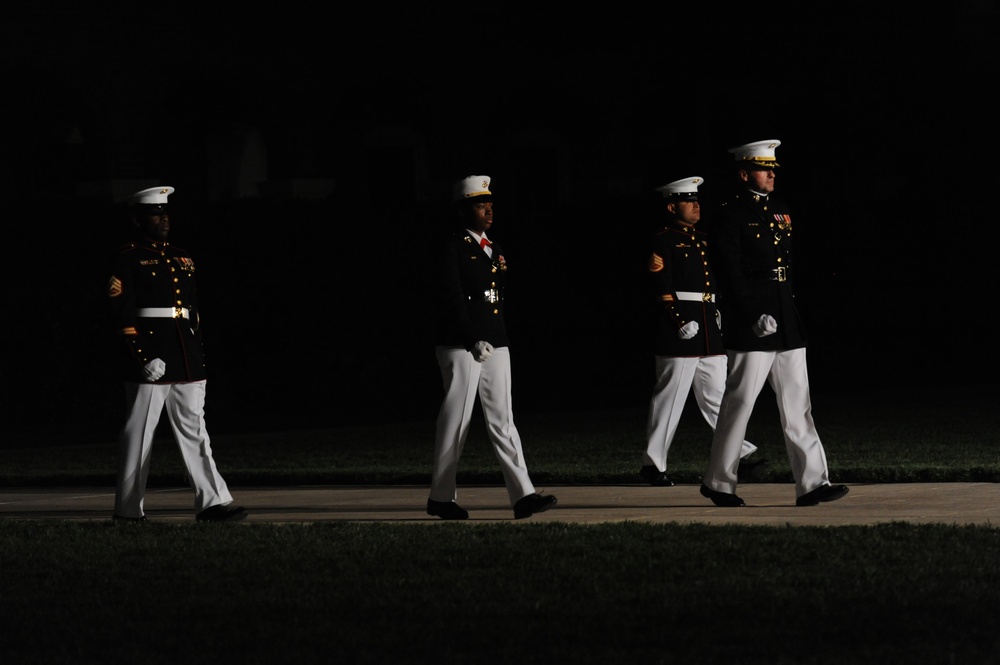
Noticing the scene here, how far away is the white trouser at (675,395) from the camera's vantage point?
1198 cm

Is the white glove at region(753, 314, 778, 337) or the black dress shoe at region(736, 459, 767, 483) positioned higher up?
the white glove at region(753, 314, 778, 337)

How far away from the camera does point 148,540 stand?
963 cm

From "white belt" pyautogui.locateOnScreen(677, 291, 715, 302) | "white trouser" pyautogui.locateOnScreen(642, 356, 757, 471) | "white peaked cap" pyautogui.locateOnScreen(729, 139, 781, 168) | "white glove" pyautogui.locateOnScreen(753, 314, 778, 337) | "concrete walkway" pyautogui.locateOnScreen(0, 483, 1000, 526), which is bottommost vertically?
"concrete walkway" pyautogui.locateOnScreen(0, 483, 1000, 526)

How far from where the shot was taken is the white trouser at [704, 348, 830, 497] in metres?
10.2

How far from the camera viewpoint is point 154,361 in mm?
10383

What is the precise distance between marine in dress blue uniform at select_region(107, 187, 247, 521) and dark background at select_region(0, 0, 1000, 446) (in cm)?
848

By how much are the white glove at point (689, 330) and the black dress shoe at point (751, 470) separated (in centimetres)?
90

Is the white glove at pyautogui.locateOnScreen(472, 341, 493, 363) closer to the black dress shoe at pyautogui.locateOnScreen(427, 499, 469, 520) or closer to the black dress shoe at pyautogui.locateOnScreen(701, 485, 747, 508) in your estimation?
the black dress shoe at pyautogui.locateOnScreen(427, 499, 469, 520)

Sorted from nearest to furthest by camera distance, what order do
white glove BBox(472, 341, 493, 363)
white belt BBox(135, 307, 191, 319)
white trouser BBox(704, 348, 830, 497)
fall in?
white glove BBox(472, 341, 493, 363)
white trouser BBox(704, 348, 830, 497)
white belt BBox(135, 307, 191, 319)

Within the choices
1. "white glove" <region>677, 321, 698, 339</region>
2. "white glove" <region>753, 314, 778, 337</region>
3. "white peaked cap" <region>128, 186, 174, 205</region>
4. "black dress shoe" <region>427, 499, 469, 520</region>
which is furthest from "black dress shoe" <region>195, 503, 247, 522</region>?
"white glove" <region>677, 321, 698, 339</region>

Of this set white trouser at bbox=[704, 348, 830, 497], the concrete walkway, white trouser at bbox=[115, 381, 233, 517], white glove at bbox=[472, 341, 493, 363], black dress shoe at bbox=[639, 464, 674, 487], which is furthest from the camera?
black dress shoe at bbox=[639, 464, 674, 487]

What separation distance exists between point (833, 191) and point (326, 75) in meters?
7.31

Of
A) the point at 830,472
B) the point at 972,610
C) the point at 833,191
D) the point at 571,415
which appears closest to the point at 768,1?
the point at 833,191

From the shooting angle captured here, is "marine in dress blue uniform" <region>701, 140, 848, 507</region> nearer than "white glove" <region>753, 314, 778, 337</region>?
No
